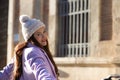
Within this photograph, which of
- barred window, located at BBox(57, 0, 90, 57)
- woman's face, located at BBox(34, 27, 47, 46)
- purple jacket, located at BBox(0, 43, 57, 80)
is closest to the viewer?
purple jacket, located at BBox(0, 43, 57, 80)

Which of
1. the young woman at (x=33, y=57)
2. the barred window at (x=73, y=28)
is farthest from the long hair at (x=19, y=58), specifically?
the barred window at (x=73, y=28)

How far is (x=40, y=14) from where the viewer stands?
1152cm

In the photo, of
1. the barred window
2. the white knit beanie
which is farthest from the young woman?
the barred window

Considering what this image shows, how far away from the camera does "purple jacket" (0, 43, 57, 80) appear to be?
8.37ft

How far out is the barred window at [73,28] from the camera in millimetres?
10203

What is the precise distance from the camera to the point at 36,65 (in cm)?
261

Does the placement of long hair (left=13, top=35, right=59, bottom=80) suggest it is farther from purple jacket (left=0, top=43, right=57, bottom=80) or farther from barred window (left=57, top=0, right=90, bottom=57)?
barred window (left=57, top=0, right=90, bottom=57)

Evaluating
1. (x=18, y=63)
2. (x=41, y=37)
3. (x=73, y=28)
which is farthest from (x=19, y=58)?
(x=73, y=28)

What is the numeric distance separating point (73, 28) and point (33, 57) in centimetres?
786

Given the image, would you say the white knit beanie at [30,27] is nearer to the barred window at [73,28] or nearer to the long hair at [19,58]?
the long hair at [19,58]

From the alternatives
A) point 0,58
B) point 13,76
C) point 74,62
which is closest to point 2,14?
point 0,58

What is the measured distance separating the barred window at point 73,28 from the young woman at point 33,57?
23.5 feet

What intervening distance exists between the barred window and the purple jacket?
7282 mm

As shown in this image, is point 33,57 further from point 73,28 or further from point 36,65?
point 73,28
